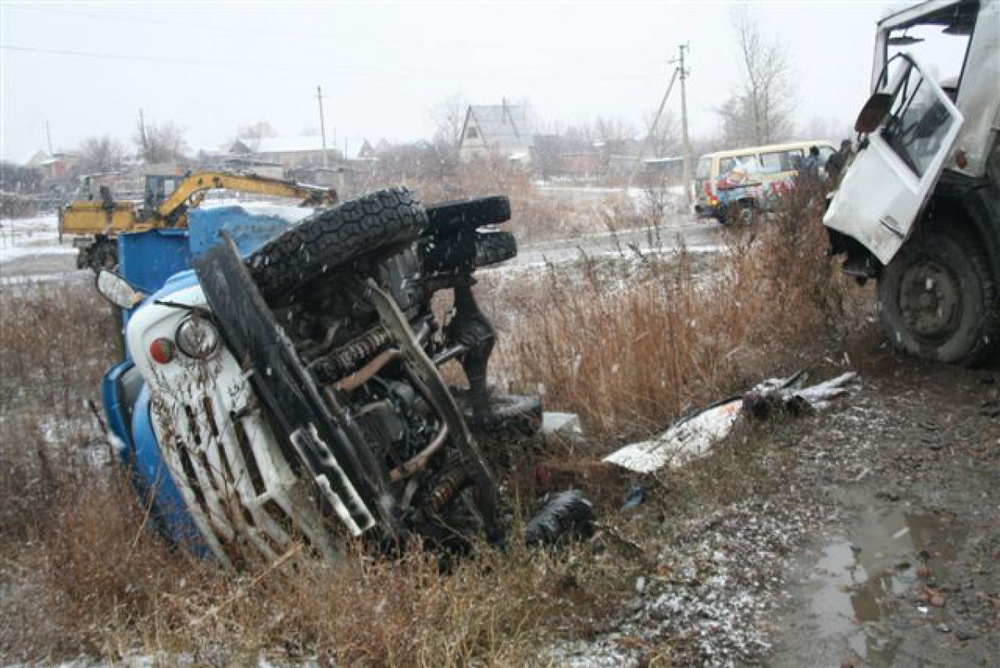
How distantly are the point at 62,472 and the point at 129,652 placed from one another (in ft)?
8.98

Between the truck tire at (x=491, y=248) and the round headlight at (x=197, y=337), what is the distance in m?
1.60

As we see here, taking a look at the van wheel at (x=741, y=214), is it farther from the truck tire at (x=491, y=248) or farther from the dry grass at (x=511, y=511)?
Result: the truck tire at (x=491, y=248)

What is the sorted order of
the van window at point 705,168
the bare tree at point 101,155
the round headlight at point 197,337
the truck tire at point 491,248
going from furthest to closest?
the bare tree at point 101,155, the van window at point 705,168, the truck tire at point 491,248, the round headlight at point 197,337

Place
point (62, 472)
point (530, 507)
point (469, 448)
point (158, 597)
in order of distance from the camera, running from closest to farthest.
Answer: point (158, 597)
point (469, 448)
point (530, 507)
point (62, 472)

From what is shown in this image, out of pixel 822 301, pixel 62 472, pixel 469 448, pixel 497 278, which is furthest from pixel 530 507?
pixel 497 278

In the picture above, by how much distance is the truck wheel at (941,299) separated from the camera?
485 centimetres

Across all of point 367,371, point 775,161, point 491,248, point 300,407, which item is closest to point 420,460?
point 367,371

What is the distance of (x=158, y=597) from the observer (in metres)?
2.92

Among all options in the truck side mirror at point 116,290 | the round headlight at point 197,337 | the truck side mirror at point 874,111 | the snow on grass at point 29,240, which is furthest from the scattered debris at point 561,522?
the snow on grass at point 29,240

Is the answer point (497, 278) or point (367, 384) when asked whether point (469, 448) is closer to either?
point (367, 384)

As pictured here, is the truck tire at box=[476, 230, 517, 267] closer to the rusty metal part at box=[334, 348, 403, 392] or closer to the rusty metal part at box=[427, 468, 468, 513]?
the rusty metal part at box=[334, 348, 403, 392]

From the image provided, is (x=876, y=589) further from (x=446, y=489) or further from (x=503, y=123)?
(x=503, y=123)

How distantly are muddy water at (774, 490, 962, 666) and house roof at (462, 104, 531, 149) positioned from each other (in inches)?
2509

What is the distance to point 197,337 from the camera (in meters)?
3.19
